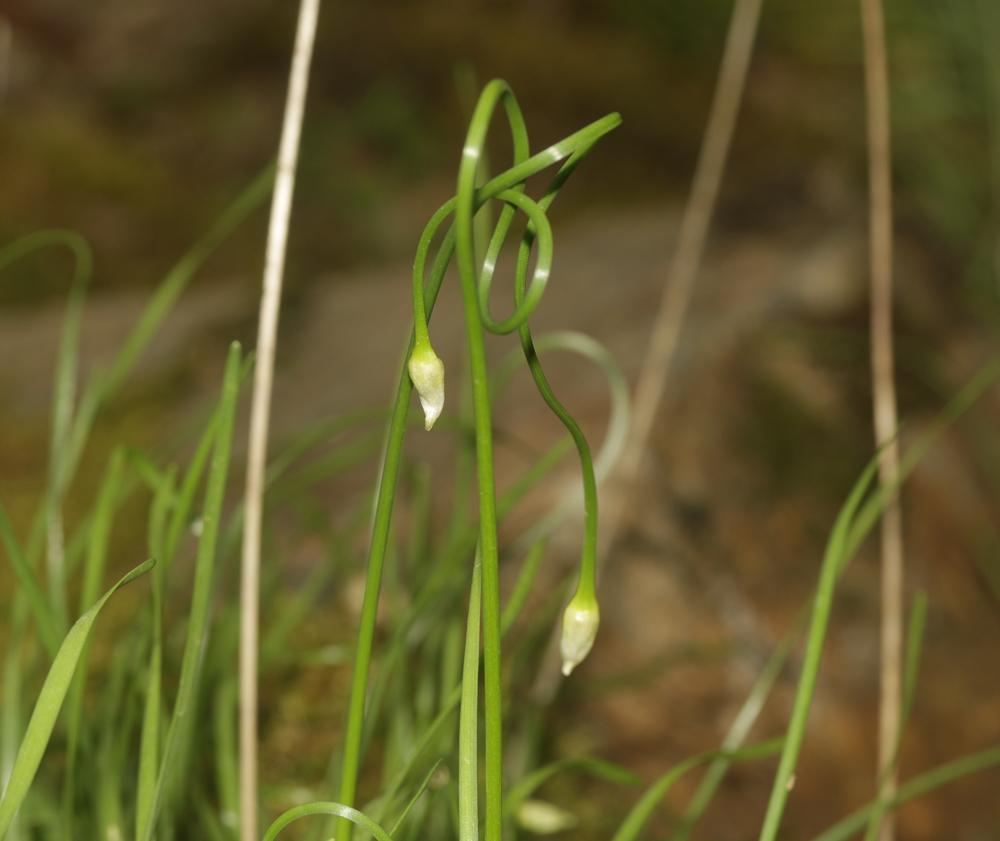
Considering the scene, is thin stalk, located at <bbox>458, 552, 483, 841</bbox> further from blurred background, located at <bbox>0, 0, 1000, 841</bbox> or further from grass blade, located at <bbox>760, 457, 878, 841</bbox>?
blurred background, located at <bbox>0, 0, 1000, 841</bbox>

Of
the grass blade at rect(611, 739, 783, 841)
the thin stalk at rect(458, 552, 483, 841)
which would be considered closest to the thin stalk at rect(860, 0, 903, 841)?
the grass blade at rect(611, 739, 783, 841)

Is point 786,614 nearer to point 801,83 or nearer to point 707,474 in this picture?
point 707,474

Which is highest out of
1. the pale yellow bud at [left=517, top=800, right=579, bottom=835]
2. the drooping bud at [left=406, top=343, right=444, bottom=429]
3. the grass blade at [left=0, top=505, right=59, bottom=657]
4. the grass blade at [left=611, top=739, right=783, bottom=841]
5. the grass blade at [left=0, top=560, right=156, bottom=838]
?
the drooping bud at [left=406, top=343, right=444, bottom=429]

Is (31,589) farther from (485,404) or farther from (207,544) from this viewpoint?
(485,404)

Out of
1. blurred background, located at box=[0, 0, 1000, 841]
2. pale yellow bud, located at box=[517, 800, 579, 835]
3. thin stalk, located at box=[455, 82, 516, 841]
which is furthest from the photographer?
blurred background, located at box=[0, 0, 1000, 841]

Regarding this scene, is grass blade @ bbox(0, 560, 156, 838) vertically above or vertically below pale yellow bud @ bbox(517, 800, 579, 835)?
above

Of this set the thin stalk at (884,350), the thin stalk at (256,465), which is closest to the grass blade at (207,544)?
the thin stalk at (256,465)

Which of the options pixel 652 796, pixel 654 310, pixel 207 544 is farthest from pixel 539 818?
pixel 654 310
